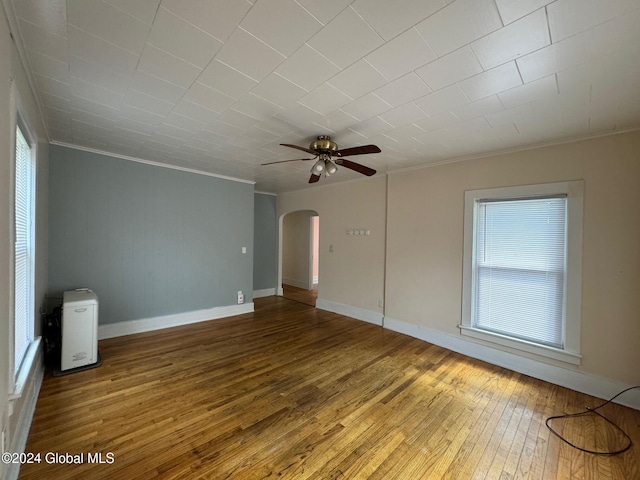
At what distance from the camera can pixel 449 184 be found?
3.65 meters

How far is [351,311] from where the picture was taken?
195 inches

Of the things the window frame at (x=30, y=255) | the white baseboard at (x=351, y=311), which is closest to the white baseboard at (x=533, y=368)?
the white baseboard at (x=351, y=311)

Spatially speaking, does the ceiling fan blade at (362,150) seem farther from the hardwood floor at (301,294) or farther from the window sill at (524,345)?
the hardwood floor at (301,294)

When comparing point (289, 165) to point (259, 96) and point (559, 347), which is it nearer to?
point (259, 96)

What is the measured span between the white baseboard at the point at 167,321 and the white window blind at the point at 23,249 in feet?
4.84

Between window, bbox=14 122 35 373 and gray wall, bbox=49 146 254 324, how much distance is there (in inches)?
47.5

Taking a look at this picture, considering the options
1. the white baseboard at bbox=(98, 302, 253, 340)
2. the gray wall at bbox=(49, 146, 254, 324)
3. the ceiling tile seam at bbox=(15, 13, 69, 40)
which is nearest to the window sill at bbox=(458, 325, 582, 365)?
the white baseboard at bbox=(98, 302, 253, 340)

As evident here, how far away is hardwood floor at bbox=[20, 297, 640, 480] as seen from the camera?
1689mm

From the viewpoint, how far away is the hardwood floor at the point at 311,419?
169 centimetres

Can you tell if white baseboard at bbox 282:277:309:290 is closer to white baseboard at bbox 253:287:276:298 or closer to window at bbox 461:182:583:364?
white baseboard at bbox 253:287:276:298

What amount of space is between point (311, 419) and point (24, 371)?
2149mm

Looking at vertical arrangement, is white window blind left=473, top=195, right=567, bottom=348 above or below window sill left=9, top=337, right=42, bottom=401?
above

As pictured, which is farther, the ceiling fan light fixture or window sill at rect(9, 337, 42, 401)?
the ceiling fan light fixture

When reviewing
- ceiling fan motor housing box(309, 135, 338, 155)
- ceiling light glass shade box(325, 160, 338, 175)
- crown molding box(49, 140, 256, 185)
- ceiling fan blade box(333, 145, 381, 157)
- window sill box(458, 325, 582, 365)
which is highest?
crown molding box(49, 140, 256, 185)
